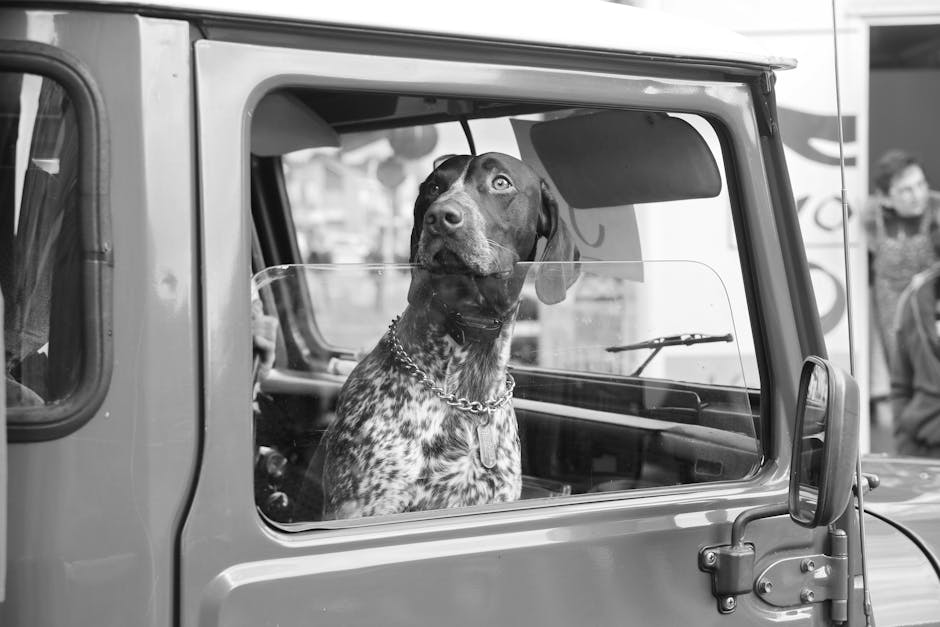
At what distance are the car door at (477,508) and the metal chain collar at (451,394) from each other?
40 cm

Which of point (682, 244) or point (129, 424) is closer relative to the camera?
point (129, 424)

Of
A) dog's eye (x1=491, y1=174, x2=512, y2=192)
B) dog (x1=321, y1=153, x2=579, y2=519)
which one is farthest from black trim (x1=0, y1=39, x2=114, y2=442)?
dog's eye (x1=491, y1=174, x2=512, y2=192)

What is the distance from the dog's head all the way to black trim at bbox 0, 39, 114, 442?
2.70 feet

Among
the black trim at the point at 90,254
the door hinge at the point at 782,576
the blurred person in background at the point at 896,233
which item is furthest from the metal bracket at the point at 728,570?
the blurred person in background at the point at 896,233

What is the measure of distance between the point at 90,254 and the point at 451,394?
97 cm

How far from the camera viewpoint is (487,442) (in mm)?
1989

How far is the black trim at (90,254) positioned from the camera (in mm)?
1199

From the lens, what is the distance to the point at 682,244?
9.73ft

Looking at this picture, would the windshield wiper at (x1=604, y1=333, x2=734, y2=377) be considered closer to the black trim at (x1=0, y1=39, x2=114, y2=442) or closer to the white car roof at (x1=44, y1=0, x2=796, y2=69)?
the white car roof at (x1=44, y1=0, x2=796, y2=69)

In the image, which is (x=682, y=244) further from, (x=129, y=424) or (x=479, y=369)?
(x=129, y=424)

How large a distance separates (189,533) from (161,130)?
0.48 m

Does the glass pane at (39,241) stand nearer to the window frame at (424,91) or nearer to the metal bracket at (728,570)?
the window frame at (424,91)

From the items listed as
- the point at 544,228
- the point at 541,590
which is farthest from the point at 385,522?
the point at 544,228

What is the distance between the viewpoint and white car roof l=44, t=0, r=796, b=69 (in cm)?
129
